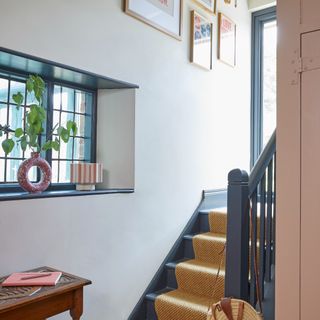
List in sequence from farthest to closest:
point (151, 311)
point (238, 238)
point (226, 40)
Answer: point (226, 40) → point (151, 311) → point (238, 238)

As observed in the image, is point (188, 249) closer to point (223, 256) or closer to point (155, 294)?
point (223, 256)

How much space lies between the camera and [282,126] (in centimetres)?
154

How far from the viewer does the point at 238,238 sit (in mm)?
1960

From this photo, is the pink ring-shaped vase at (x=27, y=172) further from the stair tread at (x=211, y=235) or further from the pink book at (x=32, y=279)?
the stair tread at (x=211, y=235)

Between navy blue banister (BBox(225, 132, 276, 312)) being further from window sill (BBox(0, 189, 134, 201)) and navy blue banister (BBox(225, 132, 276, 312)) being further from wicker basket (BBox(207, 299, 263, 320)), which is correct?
window sill (BBox(0, 189, 134, 201))

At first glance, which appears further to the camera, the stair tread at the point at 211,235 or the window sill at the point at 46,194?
the stair tread at the point at 211,235

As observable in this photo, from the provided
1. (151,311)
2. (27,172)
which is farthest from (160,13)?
(151,311)

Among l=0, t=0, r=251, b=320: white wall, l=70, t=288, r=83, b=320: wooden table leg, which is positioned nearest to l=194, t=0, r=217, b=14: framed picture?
l=0, t=0, r=251, b=320: white wall

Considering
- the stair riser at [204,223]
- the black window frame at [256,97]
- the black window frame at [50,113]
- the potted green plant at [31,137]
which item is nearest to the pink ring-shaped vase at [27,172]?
the potted green plant at [31,137]

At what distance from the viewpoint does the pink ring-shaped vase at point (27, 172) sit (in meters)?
1.98

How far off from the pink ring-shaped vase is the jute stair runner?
4.20 feet

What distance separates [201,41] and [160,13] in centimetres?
65

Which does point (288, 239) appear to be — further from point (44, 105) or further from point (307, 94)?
point (44, 105)

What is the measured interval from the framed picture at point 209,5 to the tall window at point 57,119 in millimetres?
1512
